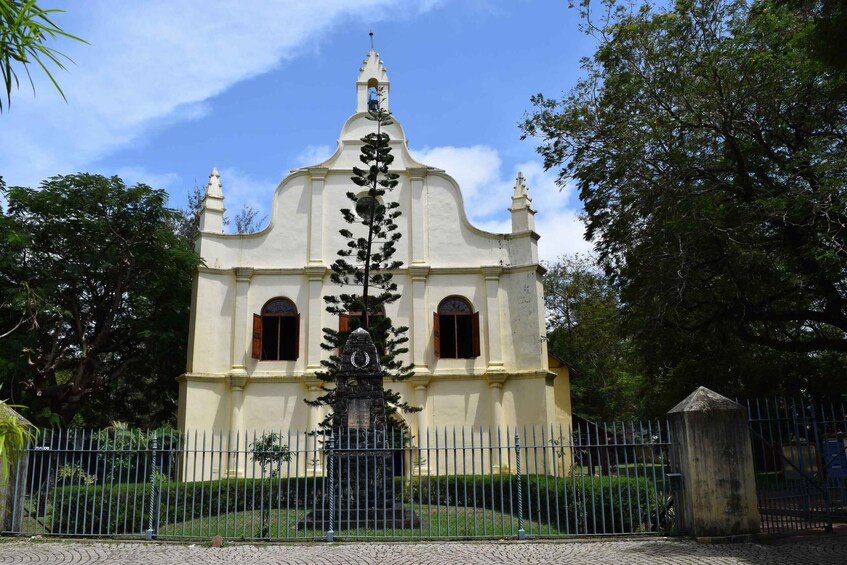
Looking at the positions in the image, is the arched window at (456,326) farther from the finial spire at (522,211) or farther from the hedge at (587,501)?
the hedge at (587,501)

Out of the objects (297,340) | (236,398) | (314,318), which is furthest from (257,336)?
(236,398)

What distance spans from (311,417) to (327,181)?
6732 millimetres

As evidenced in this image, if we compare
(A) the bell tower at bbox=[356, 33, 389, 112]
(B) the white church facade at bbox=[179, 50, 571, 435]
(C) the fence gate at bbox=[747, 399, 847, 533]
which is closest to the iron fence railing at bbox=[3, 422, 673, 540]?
(C) the fence gate at bbox=[747, 399, 847, 533]

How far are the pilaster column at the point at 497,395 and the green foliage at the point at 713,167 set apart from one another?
4.44 m

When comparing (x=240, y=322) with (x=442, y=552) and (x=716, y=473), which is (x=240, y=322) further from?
(x=716, y=473)

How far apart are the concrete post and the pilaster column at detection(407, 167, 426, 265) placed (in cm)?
1181

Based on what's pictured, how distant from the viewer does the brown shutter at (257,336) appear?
19297 millimetres

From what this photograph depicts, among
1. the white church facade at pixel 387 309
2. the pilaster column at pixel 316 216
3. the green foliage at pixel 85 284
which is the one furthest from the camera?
the pilaster column at pixel 316 216

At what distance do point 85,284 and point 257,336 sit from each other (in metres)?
4.95

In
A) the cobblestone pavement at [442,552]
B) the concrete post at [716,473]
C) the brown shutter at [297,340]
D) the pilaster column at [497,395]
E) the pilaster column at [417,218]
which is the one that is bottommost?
the cobblestone pavement at [442,552]

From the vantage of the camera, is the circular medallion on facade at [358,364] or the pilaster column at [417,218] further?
the pilaster column at [417,218]

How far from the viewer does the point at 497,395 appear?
19.1 m

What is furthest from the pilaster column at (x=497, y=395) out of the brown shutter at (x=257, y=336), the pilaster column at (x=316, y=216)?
the brown shutter at (x=257, y=336)

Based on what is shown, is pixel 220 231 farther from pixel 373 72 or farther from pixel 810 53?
pixel 810 53
